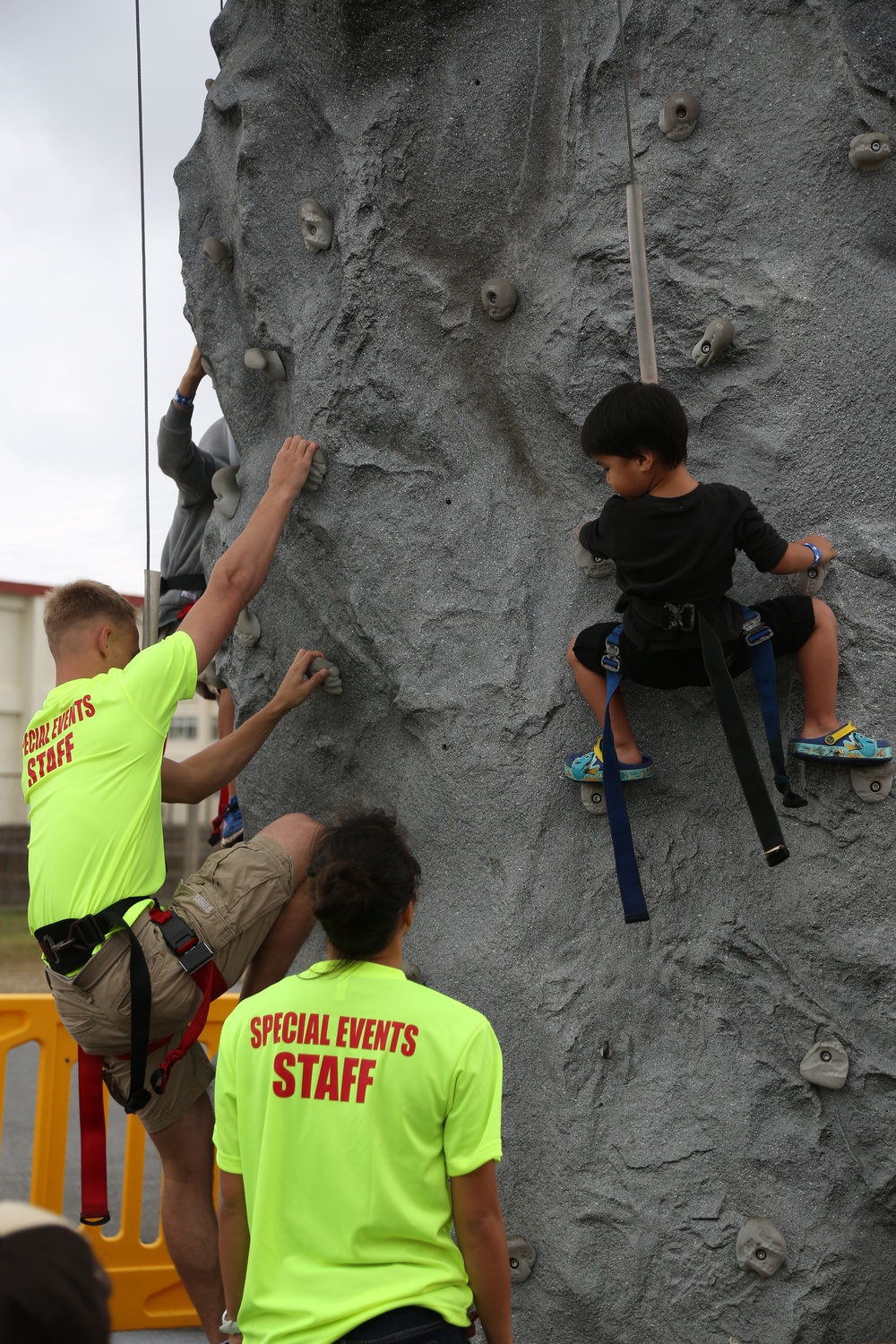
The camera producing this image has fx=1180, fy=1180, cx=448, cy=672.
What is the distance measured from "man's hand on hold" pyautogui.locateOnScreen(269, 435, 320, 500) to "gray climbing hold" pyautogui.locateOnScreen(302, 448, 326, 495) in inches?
A: 0.5

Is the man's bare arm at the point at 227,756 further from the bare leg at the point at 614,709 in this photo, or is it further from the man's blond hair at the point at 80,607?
the bare leg at the point at 614,709

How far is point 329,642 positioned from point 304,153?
131 centimetres

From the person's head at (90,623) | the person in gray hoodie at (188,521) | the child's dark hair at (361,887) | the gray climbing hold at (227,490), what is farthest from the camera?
the person in gray hoodie at (188,521)

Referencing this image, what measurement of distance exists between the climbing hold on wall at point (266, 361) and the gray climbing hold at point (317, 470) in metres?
0.32

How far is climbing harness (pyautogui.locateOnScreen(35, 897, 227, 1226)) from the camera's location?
8.11ft

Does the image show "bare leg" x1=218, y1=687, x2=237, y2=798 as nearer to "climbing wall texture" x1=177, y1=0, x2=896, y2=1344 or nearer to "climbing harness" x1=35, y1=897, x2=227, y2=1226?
"climbing wall texture" x1=177, y1=0, x2=896, y2=1344

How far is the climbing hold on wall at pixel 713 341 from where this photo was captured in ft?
8.71

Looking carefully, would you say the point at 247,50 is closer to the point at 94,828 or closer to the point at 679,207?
the point at 679,207

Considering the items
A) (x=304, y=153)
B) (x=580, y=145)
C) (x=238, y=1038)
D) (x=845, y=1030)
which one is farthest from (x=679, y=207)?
(x=238, y=1038)

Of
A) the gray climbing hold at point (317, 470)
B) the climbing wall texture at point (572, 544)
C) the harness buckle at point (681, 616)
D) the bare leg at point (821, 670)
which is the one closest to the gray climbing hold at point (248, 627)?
the climbing wall texture at point (572, 544)

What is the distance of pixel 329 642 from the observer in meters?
3.18

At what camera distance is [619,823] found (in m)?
2.62

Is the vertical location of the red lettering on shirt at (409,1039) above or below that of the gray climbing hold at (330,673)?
below

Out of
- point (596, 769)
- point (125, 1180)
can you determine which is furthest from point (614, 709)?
point (125, 1180)
